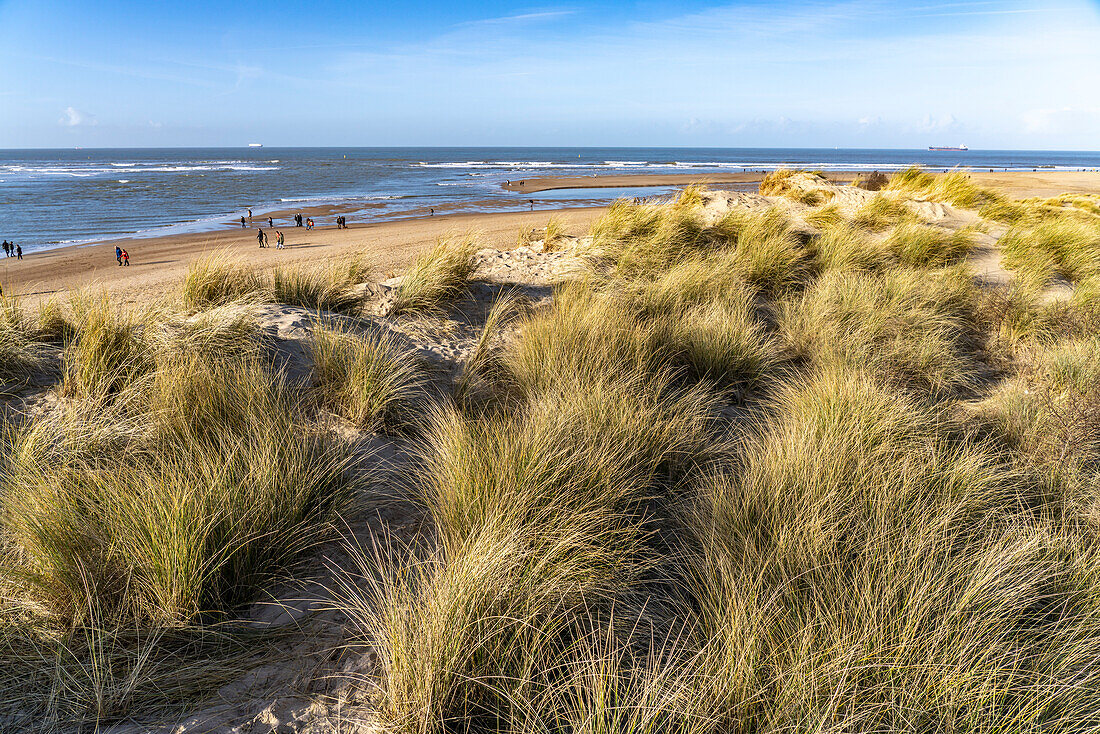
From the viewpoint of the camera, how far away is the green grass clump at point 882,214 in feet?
37.3

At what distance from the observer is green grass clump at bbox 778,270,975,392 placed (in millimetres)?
5234

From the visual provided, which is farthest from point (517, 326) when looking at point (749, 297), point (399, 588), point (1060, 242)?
point (1060, 242)

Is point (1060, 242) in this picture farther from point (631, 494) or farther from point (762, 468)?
point (631, 494)

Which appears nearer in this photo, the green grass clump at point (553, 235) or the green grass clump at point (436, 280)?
the green grass clump at point (436, 280)

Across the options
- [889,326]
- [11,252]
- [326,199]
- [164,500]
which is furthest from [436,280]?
[326,199]

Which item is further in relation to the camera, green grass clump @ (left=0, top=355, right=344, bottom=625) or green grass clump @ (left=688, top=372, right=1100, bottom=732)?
green grass clump @ (left=0, top=355, right=344, bottom=625)

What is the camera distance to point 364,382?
13.2ft

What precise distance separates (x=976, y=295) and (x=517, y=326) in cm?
646

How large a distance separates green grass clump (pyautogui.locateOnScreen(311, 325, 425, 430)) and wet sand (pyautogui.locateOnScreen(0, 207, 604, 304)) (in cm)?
850

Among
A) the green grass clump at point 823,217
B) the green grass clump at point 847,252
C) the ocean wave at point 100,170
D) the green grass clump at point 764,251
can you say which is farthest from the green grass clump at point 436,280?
the ocean wave at point 100,170

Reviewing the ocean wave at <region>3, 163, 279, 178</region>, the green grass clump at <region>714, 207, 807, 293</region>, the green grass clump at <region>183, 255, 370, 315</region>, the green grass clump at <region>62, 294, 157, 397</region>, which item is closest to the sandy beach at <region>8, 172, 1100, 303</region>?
the green grass clump at <region>183, 255, 370, 315</region>

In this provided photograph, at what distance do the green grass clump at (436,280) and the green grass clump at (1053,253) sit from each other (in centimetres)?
805

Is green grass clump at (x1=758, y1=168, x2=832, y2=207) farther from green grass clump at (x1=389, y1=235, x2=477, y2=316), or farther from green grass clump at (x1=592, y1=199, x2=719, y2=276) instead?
green grass clump at (x1=389, y1=235, x2=477, y2=316)

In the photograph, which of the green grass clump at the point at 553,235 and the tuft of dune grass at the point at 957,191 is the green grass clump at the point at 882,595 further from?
the tuft of dune grass at the point at 957,191
